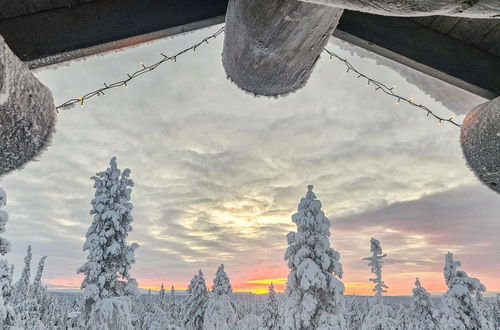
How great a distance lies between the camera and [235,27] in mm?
1430

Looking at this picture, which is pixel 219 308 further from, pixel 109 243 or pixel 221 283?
pixel 109 243

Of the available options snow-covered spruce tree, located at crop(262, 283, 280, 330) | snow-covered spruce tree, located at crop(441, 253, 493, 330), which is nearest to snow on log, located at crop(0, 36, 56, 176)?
snow-covered spruce tree, located at crop(441, 253, 493, 330)

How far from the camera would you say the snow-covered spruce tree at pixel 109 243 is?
19656 mm

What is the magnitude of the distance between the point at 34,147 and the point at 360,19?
198cm

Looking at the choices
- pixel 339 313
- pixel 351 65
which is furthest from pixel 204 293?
pixel 351 65

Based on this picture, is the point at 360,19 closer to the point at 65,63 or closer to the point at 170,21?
the point at 170,21

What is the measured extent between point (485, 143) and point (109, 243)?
2217cm

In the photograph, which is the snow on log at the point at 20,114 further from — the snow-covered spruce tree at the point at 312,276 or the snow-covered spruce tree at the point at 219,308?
the snow-covered spruce tree at the point at 219,308

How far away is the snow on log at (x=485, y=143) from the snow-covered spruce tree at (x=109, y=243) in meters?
21.1

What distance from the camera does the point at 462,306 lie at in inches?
983

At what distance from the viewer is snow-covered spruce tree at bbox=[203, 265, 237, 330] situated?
3744cm

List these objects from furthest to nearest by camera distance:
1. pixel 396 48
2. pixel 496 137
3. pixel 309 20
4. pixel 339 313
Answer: pixel 339 313 → pixel 396 48 → pixel 496 137 → pixel 309 20

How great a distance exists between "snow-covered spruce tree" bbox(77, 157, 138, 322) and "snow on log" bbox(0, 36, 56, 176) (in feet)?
67.4

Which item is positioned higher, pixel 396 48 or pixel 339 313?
pixel 396 48
